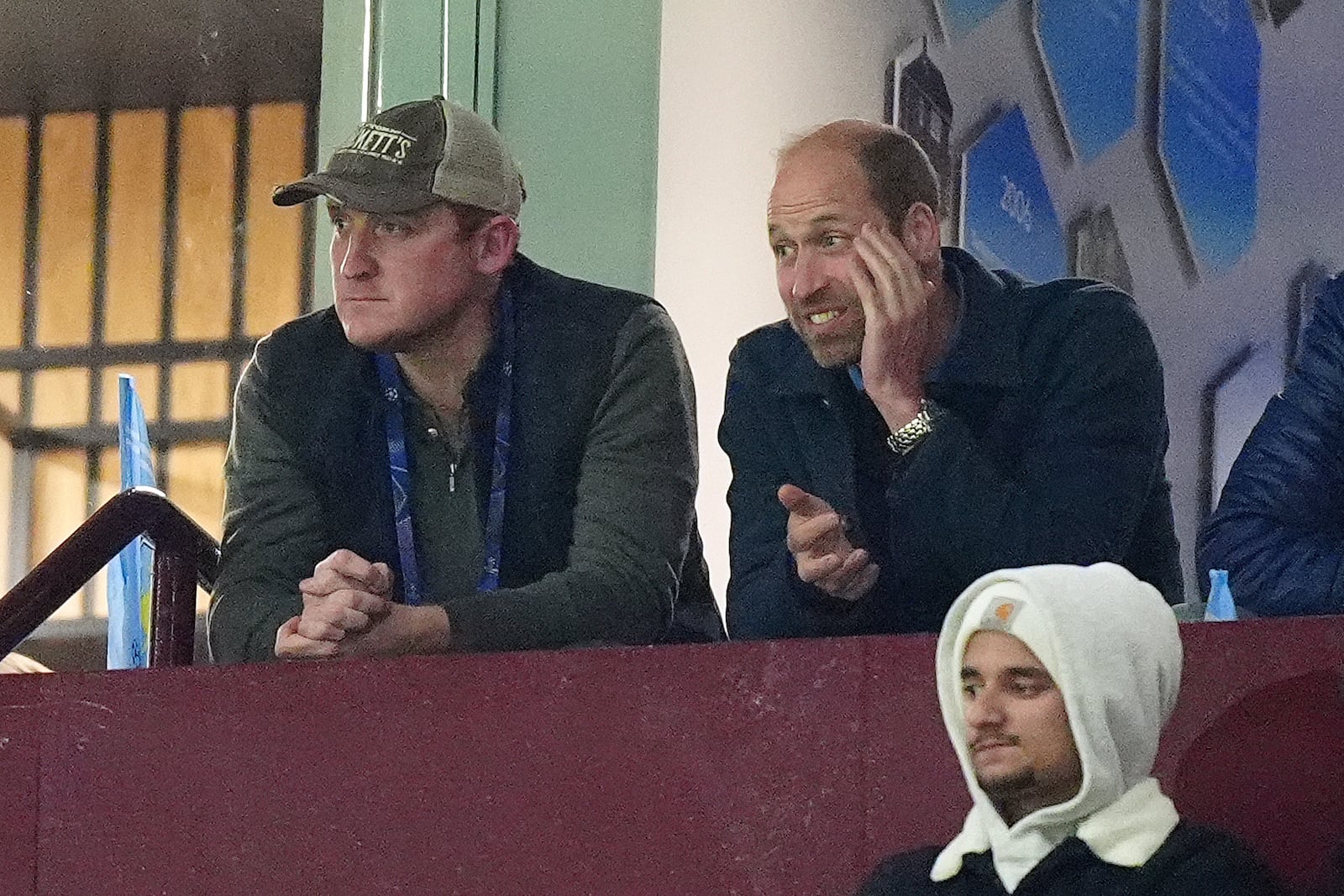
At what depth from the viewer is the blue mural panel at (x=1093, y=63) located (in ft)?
14.4

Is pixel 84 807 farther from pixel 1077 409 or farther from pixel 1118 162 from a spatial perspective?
pixel 1118 162

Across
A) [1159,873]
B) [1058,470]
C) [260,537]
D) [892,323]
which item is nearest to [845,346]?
[892,323]

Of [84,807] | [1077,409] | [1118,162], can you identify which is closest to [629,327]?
[1077,409]

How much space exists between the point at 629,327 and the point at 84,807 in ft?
3.22

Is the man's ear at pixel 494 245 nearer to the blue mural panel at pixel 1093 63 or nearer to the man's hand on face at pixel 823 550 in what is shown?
the man's hand on face at pixel 823 550

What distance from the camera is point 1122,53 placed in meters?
4.39

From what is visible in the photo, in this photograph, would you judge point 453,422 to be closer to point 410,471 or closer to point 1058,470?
point 410,471

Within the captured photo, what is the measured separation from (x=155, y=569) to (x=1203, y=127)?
2.08m

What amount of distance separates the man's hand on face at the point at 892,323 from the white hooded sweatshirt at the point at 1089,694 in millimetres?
606

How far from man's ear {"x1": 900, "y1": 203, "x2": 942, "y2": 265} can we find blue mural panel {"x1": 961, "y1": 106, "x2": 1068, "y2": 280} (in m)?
0.91

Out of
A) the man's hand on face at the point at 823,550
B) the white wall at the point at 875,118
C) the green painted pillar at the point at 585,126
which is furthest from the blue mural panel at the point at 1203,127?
the man's hand on face at the point at 823,550

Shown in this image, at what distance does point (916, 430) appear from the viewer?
3041mm

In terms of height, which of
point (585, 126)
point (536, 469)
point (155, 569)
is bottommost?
point (155, 569)

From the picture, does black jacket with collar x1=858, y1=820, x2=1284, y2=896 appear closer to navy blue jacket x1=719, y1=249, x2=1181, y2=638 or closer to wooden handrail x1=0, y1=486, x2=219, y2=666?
navy blue jacket x1=719, y1=249, x2=1181, y2=638
